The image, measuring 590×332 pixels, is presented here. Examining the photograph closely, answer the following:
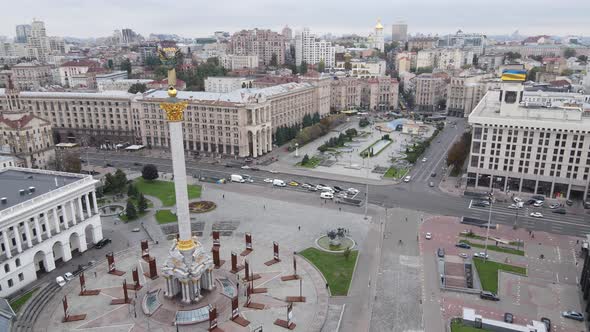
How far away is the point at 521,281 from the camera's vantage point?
62844 millimetres

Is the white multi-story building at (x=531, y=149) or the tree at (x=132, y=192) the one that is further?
the tree at (x=132, y=192)

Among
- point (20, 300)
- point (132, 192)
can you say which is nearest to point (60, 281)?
point (20, 300)

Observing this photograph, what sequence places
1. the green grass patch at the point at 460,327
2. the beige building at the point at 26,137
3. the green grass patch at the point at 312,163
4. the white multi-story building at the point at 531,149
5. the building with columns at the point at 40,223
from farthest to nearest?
1. the green grass patch at the point at 312,163
2. the beige building at the point at 26,137
3. the white multi-story building at the point at 531,149
4. the building with columns at the point at 40,223
5. the green grass patch at the point at 460,327

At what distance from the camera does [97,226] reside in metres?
75.1

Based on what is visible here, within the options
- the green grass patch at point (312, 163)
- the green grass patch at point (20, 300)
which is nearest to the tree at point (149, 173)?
the green grass patch at point (312, 163)

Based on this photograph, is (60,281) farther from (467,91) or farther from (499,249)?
(467,91)

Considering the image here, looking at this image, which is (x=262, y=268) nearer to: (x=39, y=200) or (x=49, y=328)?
(x=49, y=328)

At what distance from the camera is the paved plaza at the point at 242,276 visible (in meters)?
53.4

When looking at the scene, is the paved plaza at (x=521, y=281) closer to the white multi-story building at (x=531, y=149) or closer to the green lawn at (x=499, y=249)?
the green lawn at (x=499, y=249)

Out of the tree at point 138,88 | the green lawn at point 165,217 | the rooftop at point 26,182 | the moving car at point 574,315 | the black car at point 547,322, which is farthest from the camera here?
the tree at point 138,88

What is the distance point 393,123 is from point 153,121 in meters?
91.9

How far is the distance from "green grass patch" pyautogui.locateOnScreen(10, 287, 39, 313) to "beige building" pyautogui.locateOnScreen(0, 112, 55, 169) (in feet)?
197

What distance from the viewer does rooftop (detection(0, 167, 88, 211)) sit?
65.8m

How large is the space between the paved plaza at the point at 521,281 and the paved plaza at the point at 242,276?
13.2 metres
